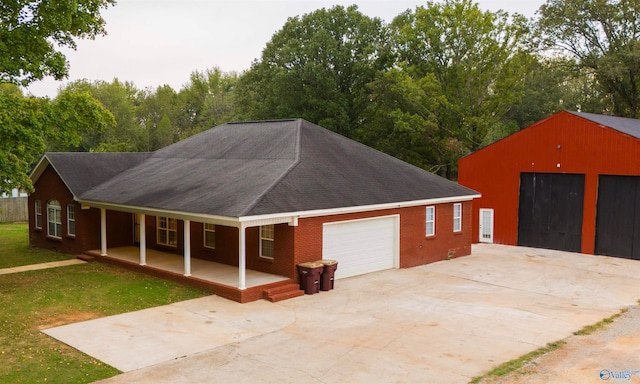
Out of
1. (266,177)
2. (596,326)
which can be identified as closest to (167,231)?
(266,177)

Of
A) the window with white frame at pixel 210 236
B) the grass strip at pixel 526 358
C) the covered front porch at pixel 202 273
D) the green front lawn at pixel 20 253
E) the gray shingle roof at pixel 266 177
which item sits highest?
the gray shingle roof at pixel 266 177

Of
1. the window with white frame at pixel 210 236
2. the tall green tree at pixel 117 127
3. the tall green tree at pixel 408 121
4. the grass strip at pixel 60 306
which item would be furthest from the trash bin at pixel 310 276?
the tall green tree at pixel 117 127

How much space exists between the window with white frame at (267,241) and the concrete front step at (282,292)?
5.44 ft

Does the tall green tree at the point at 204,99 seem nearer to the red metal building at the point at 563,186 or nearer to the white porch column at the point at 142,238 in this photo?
the red metal building at the point at 563,186

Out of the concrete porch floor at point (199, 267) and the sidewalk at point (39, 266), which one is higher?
the concrete porch floor at point (199, 267)

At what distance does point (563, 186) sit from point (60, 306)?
2027cm

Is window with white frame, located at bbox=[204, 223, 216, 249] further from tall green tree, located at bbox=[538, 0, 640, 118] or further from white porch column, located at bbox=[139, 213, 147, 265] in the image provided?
tall green tree, located at bbox=[538, 0, 640, 118]

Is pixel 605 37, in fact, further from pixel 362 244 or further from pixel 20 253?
pixel 20 253

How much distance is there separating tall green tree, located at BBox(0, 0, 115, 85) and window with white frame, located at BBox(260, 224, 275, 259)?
782 centimetres

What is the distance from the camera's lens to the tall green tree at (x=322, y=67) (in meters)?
42.7

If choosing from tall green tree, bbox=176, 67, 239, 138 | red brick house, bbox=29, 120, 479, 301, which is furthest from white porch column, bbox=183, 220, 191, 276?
tall green tree, bbox=176, 67, 239, 138

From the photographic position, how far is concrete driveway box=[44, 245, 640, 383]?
10281 mm

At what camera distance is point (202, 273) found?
17.3m

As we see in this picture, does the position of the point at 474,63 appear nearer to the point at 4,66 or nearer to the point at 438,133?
the point at 438,133
